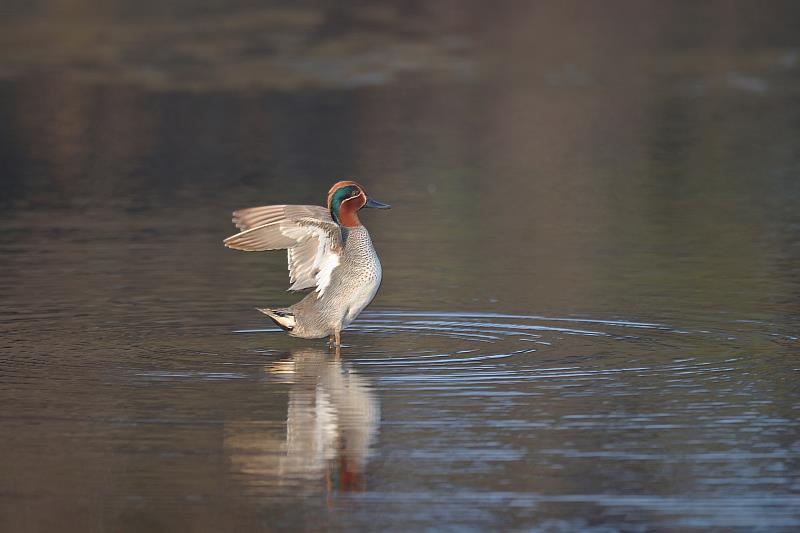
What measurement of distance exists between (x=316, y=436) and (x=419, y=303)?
3853 mm

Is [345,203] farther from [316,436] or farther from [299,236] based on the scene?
[316,436]

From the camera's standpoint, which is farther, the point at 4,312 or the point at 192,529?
the point at 4,312

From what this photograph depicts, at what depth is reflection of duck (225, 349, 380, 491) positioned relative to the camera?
759 centimetres

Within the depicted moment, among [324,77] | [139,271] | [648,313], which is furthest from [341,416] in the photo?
[324,77]

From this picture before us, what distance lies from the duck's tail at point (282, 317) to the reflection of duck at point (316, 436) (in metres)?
0.92

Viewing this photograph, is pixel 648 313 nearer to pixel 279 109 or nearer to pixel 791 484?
pixel 791 484

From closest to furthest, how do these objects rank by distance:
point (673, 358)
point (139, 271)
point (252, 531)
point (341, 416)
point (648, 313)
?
point (252, 531), point (341, 416), point (673, 358), point (648, 313), point (139, 271)

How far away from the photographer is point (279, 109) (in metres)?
25.2

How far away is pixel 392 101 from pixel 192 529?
19625 millimetres

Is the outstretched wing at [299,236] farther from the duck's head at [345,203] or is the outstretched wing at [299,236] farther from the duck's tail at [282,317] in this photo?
the duck's tail at [282,317]

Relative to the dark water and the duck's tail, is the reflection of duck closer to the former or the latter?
the dark water

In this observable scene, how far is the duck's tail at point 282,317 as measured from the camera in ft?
35.1

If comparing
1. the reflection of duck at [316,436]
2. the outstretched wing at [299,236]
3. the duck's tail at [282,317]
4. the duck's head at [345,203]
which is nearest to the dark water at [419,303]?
the reflection of duck at [316,436]

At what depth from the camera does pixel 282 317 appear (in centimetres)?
1073
